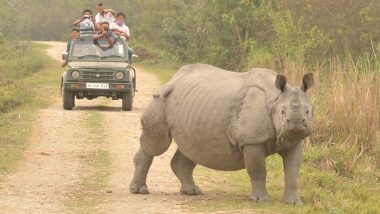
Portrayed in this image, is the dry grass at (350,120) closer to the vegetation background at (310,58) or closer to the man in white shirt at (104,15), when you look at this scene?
the vegetation background at (310,58)

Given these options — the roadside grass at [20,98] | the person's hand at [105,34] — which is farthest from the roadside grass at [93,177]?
the person's hand at [105,34]

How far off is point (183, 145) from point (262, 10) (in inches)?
742

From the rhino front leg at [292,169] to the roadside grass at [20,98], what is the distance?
4518mm

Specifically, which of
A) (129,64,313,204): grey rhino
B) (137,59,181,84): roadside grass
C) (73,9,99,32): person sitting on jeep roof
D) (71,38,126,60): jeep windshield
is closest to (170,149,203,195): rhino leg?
(129,64,313,204): grey rhino

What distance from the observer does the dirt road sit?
964 cm

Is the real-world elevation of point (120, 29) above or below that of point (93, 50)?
above

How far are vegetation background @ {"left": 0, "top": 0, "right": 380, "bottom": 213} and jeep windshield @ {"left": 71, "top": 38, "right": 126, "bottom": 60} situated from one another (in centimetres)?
216

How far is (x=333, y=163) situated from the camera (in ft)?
42.5

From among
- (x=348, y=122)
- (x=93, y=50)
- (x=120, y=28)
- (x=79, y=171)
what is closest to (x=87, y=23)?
(x=120, y=28)

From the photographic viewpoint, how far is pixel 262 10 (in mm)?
28453

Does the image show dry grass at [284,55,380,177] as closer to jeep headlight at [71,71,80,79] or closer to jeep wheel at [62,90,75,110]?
jeep headlight at [71,71,80,79]

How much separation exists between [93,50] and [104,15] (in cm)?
204

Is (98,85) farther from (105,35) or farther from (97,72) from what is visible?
(105,35)

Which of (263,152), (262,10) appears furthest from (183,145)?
(262,10)
